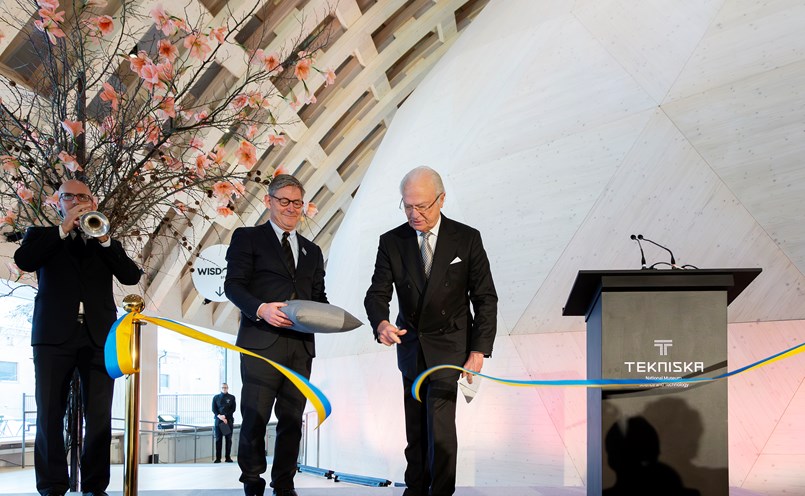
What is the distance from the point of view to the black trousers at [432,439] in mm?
2971

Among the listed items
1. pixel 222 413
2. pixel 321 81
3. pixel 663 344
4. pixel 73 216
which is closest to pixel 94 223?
pixel 73 216

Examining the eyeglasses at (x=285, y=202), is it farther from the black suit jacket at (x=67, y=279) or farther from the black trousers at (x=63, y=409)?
the black trousers at (x=63, y=409)

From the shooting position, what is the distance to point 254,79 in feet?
12.7

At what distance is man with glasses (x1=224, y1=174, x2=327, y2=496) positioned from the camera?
3.21m

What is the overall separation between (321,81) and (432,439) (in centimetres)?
977

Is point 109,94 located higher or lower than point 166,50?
lower

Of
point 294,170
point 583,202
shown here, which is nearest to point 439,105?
point 583,202

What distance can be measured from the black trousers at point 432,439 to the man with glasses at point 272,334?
584 millimetres

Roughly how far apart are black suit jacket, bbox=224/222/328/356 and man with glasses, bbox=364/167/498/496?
0.43 metres

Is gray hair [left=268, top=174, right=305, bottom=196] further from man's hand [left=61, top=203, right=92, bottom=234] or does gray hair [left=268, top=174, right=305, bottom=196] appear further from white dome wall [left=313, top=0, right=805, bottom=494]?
white dome wall [left=313, top=0, right=805, bottom=494]

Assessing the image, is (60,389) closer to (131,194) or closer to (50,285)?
(50,285)

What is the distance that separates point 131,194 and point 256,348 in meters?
1.32

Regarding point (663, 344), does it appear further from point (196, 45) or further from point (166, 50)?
point (166, 50)

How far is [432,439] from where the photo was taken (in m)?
3.00
